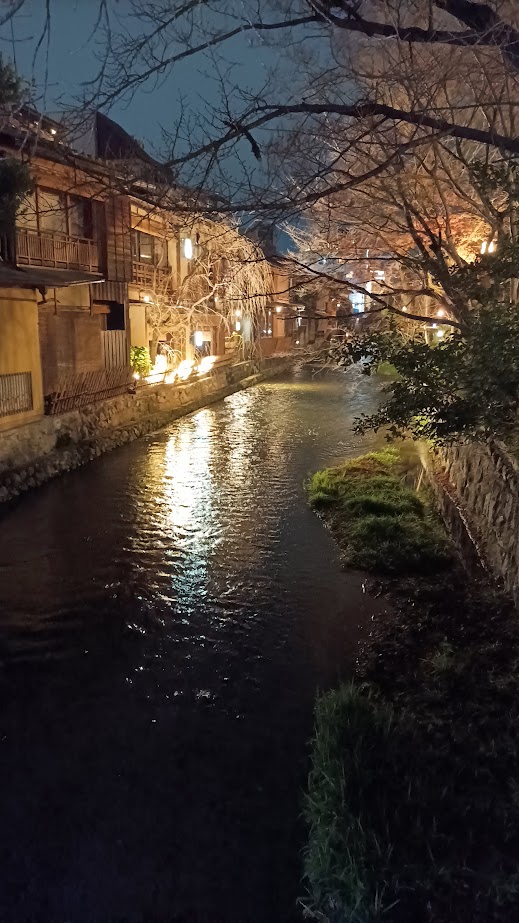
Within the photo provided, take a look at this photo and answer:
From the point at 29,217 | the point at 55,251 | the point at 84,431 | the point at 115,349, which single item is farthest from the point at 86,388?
the point at 29,217

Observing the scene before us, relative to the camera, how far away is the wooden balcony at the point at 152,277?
77.8 feet

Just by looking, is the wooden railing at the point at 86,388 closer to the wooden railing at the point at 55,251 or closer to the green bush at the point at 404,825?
the wooden railing at the point at 55,251

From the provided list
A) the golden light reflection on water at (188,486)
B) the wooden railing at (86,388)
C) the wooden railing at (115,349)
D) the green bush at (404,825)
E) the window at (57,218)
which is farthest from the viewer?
the wooden railing at (115,349)

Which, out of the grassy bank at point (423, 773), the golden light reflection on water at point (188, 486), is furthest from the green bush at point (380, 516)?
the golden light reflection on water at point (188, 486)

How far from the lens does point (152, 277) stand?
25.0 meters

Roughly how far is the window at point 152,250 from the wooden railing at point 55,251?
610cm

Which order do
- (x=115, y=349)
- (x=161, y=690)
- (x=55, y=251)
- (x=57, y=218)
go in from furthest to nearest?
(x=115, y=349), (x=57, y=218), (x=55, y=251), (x=161, y=690)

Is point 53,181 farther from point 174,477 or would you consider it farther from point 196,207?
point 196,207

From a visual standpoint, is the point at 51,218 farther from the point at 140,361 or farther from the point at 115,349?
the point at 140,361

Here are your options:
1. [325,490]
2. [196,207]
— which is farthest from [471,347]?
[325,490]

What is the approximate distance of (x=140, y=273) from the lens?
23984mm

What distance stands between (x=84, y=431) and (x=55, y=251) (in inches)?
205

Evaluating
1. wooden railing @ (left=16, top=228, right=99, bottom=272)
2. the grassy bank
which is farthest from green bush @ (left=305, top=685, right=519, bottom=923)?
wooden railing @ (left=16, top=228, right=99, bottom=272)

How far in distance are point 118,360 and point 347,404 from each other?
33.6 ft
